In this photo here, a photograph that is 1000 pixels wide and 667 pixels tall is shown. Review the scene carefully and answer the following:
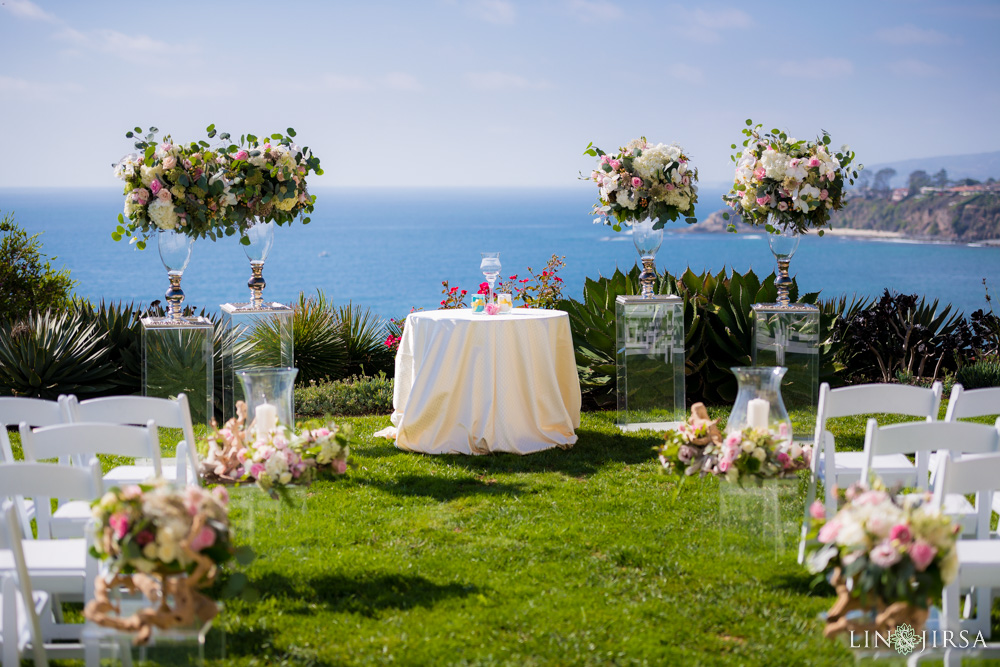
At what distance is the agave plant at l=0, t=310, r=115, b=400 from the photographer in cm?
746

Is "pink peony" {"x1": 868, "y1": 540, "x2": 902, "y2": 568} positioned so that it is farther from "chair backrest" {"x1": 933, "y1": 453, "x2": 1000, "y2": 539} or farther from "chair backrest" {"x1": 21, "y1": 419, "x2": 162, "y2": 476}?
"chair backrest" {"x1": 21, "y1": 419, "x2": 162, "y2": 476}

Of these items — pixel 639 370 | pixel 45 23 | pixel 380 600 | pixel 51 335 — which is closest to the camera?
pixel 380 600

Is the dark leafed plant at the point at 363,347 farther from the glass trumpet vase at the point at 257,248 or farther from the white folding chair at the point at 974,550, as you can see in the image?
the white folding chair at the point at 974,550

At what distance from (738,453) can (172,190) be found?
12.2ft

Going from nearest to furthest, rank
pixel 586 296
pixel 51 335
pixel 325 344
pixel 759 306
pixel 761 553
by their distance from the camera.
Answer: pixel 761 553 → pixel 759 306 → pixel 51 335 → pixel 586 296 → pixel 325 344

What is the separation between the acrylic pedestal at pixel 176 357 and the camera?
5633 mm

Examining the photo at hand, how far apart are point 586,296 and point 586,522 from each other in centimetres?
363

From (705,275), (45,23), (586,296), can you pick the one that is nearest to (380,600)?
(586,296)

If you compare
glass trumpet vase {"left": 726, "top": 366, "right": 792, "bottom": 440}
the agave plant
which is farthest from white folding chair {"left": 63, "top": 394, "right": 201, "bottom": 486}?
the agave plant

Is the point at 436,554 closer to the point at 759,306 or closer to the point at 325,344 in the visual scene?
the point at 759,306

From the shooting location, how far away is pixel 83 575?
10.2ft

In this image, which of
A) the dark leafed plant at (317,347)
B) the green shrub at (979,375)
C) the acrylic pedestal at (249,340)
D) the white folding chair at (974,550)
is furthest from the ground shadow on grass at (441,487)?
the green shrub at (979,375)

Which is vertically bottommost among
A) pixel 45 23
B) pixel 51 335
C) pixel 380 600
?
pixel 380 600

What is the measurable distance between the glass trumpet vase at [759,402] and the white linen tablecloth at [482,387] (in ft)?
7.98
